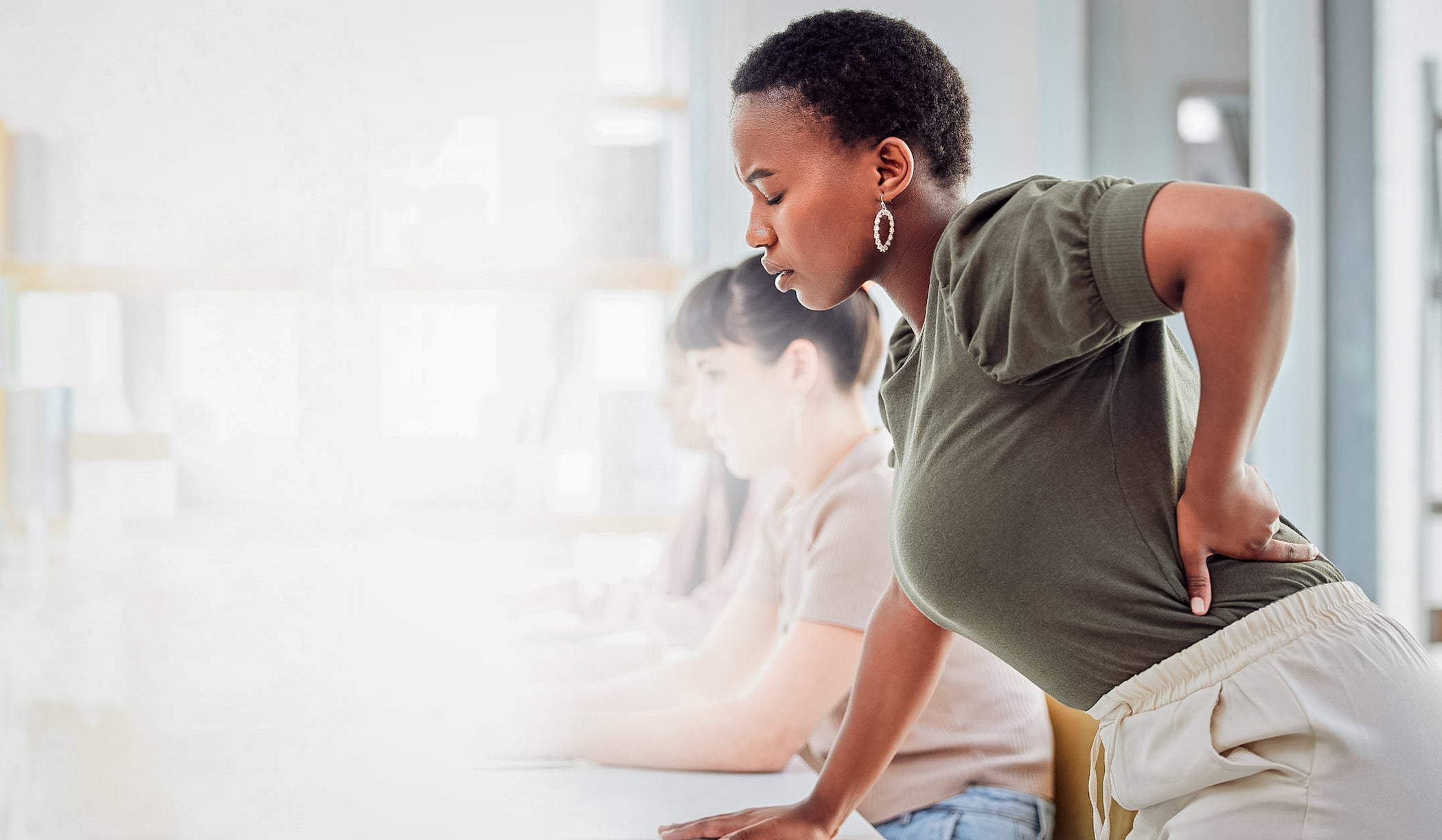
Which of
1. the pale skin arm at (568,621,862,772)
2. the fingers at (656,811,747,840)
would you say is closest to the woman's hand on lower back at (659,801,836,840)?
the fingers at (656,811,747,840)

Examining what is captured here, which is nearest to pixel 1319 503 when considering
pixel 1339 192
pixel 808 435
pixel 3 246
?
pixel 1339 192

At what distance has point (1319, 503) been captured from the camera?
1620mm

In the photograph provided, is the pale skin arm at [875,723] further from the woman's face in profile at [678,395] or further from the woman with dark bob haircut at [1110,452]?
the woman's face in profile at [678,395]

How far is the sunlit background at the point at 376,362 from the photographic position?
0.95 meters

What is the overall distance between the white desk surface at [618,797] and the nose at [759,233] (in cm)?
45

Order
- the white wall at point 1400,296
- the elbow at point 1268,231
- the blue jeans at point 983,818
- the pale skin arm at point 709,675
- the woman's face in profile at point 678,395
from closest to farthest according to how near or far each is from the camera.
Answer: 1. the elbow at point 1268,231
2. the blue jeans at point 983,818
3. the pale skin arm at point 709,675
4. the white wall at point 1400,296
5. the woman's face in profile at point 678,395

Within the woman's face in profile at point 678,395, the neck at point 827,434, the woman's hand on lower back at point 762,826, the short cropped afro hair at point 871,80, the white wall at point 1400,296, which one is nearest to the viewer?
the short cropped afro hair at point 871,80

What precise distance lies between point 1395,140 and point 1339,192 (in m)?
0.10

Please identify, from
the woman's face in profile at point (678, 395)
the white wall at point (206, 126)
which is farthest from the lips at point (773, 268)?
the woman's face in profile at point (678, 395)

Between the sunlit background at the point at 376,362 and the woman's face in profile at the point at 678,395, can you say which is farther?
the woman's face in profile at the point at 678,395

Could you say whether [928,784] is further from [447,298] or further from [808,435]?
[447,298]

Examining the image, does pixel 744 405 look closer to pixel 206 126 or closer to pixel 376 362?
pixel 376 362

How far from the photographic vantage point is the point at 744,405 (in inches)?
48.1

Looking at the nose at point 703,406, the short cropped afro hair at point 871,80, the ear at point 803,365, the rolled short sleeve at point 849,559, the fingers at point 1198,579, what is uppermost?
the short cropped afro hair at point 871,80
